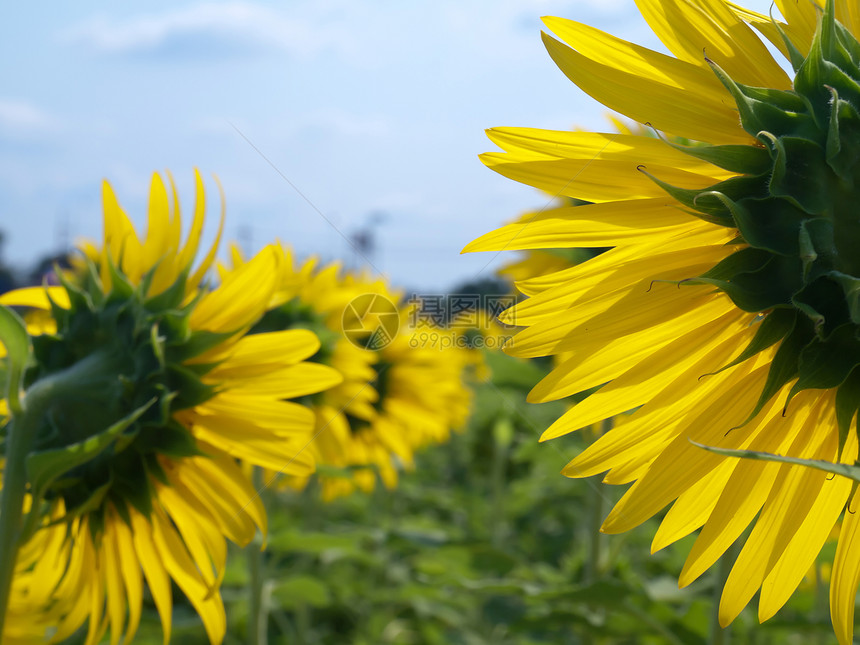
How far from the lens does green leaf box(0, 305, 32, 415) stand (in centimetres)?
110

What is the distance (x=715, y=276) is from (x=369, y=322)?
2.24 m

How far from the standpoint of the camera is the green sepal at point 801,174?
0.92 m

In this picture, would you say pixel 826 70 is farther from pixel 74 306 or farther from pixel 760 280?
pixel 74 306

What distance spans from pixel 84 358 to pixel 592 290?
898 millimetres

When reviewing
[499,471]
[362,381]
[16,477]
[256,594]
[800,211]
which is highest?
[800,211]

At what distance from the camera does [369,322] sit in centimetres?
316

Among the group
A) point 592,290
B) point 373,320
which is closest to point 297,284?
point 373,320

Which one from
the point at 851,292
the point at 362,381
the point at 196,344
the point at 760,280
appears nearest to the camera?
the point at 851,292

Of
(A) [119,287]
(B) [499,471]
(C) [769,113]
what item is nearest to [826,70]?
(C) [769,113]

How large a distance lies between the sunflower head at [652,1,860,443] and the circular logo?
7.06ft

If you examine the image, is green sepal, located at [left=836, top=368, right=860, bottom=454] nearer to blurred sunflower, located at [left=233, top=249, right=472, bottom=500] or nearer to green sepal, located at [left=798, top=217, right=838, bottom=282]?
green sepal, located at [left=798, top=217, right=838, bottom=282]

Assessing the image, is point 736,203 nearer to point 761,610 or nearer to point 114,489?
point 761,610

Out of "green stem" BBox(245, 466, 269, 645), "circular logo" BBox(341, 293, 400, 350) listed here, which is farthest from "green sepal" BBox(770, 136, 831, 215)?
"circular logo" BBox(341, 293, 400, 350)

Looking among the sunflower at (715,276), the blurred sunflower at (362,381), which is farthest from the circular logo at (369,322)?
the sunflower at (715,276)
